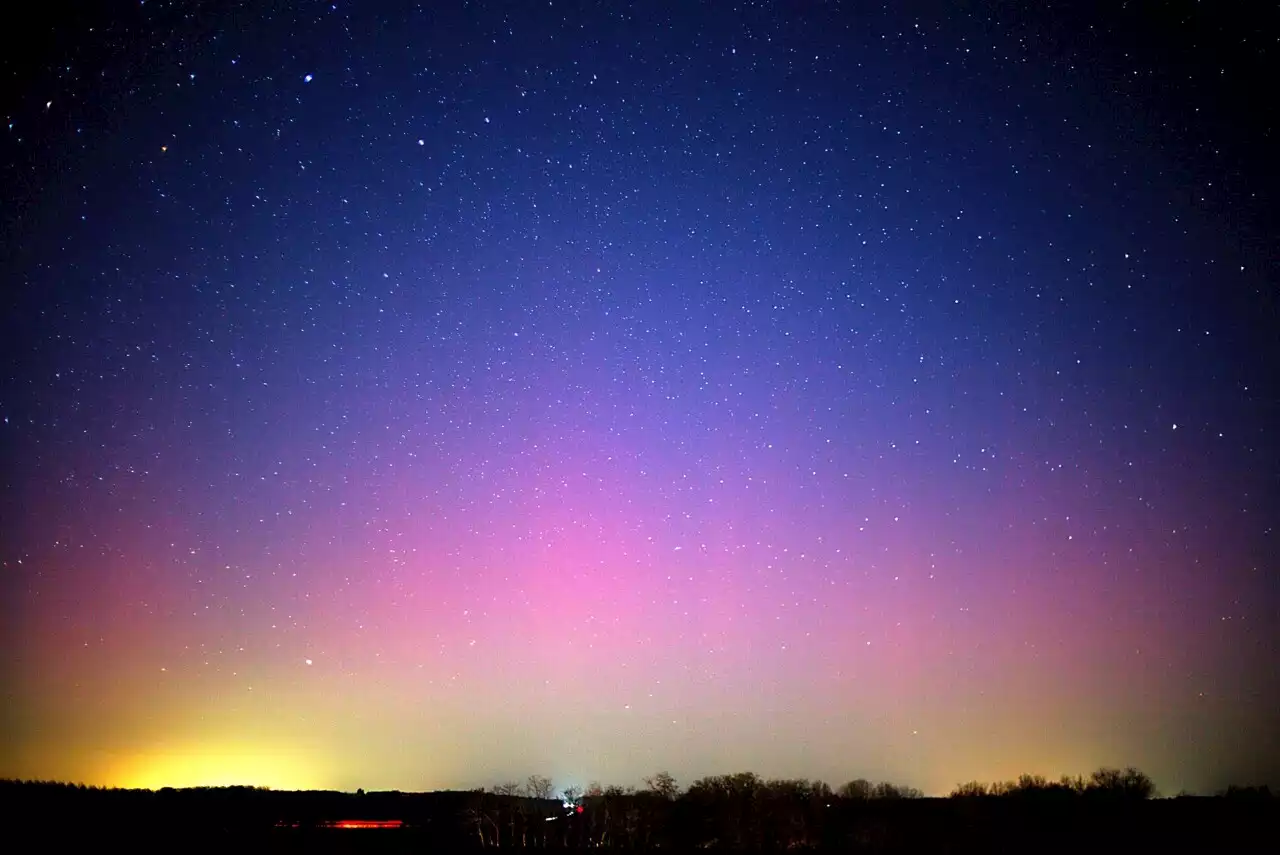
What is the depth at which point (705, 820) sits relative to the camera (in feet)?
158

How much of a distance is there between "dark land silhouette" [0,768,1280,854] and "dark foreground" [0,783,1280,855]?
10 centimetres

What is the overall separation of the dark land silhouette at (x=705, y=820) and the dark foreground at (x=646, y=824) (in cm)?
10

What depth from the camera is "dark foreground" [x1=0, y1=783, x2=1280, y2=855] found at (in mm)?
34000

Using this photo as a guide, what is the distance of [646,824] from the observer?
165 ft

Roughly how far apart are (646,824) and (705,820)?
13.2 feet

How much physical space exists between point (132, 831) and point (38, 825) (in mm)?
4058

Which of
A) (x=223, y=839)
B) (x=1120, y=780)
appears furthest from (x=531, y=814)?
(x=1120, y=780)

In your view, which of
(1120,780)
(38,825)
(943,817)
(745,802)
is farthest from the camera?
(1120,780)

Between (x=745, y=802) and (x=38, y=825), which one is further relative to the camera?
(x=745, y=802)

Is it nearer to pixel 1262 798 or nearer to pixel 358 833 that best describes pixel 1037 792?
pixel 1262 798

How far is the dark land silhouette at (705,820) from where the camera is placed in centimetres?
3562

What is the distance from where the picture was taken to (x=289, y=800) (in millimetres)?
59188

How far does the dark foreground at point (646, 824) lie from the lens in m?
34.0

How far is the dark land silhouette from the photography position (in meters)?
35.6
